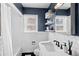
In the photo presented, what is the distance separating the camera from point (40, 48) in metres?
1.92

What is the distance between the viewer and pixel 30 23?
82.4 inches

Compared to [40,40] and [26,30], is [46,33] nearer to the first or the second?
[40,40]

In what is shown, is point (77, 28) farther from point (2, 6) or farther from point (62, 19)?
point (2, 6)

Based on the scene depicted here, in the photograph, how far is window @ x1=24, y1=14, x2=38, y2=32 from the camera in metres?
2.08

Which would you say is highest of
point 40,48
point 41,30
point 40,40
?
point 41,30

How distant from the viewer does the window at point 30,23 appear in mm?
2077

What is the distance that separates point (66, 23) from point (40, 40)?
545mm

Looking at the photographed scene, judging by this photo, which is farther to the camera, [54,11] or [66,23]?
[54,11]

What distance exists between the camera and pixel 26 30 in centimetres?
207

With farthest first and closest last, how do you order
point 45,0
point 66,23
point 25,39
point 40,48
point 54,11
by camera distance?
point 54,11
point 25,39
point 40,48
point 66,23
point 45,0

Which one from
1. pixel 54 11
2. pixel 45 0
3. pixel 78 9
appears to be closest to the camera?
pixel 45 0

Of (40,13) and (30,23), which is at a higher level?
(40,13)

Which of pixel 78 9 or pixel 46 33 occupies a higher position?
pixel 78 9

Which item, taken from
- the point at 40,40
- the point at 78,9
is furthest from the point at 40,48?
the point at 78,9
